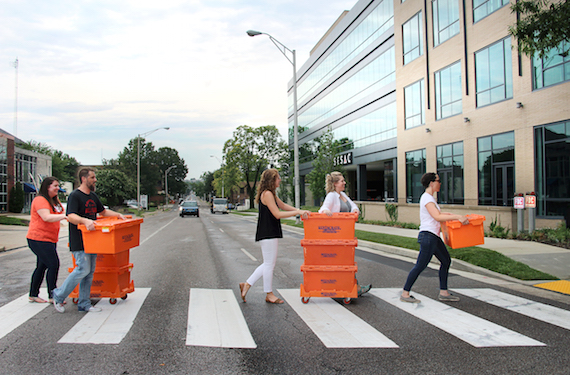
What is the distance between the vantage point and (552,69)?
49.1 feet

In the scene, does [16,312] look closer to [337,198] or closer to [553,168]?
[337,198]

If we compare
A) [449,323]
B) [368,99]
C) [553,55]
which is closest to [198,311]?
[449,323]

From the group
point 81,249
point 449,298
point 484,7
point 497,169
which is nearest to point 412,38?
point 484,7

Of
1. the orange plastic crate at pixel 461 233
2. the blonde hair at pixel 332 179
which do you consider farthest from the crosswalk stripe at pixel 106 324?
the orange plastic crate at pixel 461 233

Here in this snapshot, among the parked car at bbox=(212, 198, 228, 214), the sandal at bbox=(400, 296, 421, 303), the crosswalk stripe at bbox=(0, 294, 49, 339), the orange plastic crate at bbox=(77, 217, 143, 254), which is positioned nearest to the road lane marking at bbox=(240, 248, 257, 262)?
the sandal at bbox=(400, 296, 421, 303)

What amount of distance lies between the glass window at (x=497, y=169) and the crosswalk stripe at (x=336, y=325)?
14487 millimetres

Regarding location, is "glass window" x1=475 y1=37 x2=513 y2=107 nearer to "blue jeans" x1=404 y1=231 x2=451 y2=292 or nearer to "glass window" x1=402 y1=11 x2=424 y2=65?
"glass window" x1=402 y1=11 x2=424 y2=65

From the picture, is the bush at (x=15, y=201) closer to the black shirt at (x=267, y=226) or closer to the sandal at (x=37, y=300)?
the sandal at (x=37, y=300)

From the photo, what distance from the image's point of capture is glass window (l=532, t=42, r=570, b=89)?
1446 cm

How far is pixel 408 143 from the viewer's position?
2548cm

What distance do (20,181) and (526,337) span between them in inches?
1717

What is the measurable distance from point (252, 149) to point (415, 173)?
1618 inches

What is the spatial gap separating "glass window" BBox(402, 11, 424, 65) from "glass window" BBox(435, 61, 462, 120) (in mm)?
2841

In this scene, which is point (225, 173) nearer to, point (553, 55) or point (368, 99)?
point (368, 99)
